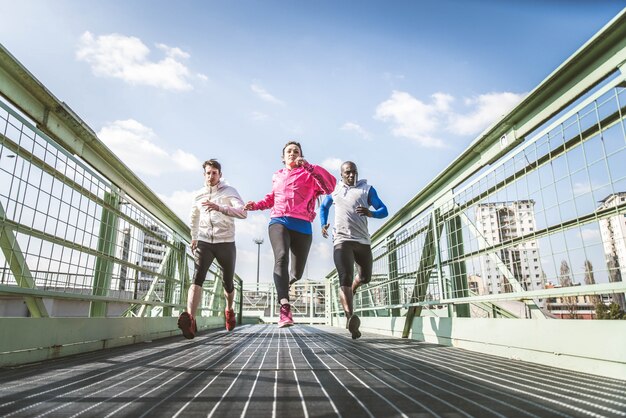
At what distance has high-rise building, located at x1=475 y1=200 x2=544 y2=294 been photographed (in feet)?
8.97

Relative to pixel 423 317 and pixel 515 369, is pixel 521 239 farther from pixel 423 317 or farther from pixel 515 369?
pixel 423 317

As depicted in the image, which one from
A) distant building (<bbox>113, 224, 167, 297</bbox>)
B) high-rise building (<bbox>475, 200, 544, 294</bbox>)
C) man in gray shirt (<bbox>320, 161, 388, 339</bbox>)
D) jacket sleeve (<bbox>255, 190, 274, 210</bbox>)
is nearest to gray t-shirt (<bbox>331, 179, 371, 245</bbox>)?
man in gray shirt (<bbox>320, 161, 388, 339</bbox>)

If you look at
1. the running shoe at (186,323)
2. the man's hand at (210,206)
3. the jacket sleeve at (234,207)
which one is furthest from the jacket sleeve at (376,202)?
the running shoe at (186,323)

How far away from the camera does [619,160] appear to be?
1979 mm

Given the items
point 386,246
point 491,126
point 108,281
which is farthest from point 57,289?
point 386,246

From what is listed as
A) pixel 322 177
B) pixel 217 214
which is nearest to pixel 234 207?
pixel 217 214

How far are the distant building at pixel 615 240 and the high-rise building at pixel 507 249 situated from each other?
1.73 feet

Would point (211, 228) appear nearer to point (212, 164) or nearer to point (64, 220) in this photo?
point (212, 164)

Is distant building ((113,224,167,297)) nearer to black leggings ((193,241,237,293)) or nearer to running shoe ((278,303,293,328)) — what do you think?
black leggings ((193,241,237,293))

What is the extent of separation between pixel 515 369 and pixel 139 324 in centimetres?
382

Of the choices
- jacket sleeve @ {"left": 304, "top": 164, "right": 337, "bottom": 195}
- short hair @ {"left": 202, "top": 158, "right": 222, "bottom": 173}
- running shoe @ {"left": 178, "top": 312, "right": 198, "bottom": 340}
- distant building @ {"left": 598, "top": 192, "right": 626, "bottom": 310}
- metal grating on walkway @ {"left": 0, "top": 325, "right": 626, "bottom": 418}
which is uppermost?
short hair @ {"left": 202, "top": 158, "right": 222, "bottom": 173}

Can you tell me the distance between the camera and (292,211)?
4.30 meters

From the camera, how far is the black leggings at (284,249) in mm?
4125

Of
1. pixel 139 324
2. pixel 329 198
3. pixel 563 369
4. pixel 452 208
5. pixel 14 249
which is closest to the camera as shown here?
pixel 563 369
